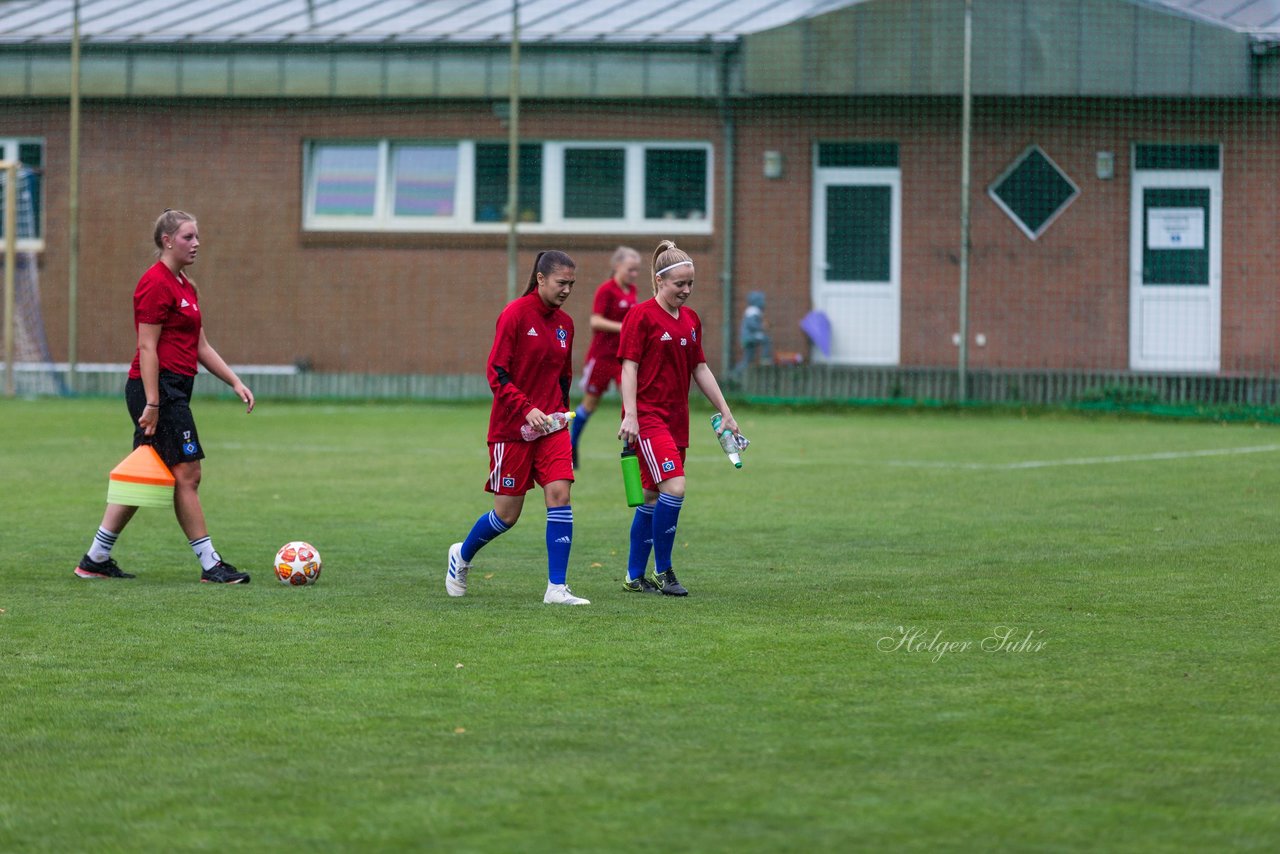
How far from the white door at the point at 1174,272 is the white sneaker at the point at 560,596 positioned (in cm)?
1707

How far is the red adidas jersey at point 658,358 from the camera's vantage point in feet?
29.2

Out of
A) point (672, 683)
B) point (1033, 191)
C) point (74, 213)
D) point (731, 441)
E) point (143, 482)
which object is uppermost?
point (1033, 191)

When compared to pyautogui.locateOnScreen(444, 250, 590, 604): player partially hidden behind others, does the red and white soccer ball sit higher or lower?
lower

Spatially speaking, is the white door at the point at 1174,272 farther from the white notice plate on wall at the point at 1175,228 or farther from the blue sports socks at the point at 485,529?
the blue sports socks at the point at 485,529

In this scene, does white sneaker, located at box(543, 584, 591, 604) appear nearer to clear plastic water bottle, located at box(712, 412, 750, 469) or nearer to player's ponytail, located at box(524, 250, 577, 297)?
clear plastic water bottle, located at box(712, 412, 750, 469)

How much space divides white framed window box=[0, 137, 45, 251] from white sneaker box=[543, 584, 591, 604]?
20.3 meters

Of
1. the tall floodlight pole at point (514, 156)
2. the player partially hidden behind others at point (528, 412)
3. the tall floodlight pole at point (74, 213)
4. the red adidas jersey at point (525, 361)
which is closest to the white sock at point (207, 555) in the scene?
the player partially hidden behind others at point (528, 412)

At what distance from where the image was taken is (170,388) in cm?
916

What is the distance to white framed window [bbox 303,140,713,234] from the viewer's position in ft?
82.7

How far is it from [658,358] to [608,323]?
6.24m

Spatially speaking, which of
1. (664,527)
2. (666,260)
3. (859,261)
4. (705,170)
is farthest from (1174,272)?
(664,527)

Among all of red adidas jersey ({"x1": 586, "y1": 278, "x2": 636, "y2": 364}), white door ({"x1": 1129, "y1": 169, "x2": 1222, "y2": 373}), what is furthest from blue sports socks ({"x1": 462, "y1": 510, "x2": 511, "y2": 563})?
white door ({"x1": 1129, "y1": 169, "x2": 1222, "y2": 373})

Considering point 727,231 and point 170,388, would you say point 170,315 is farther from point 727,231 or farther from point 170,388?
point 727,231

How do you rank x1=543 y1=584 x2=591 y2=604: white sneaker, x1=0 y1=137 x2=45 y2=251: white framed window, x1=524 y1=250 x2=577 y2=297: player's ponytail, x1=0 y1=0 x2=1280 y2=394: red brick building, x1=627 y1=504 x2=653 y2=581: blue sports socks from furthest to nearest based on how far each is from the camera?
x1=0 y1=137 x2=45 y2=251: white framed window < x1=0 y1=0 x2=1280 y2=394: red brick building < x1=627 y1=504 x2=653 y2=581: blue sports socks < x1=524 y1=250 x2=577 y2=297: player's ponytail < x1=543 y1=584 x2=591 y2=604: white sneaker
